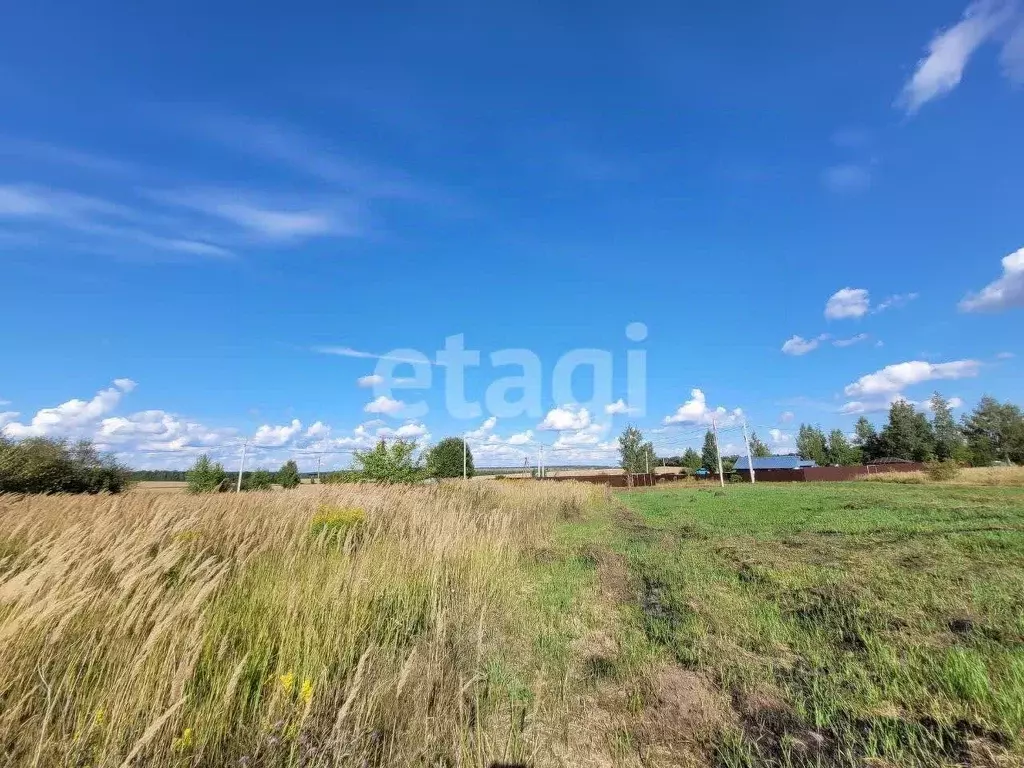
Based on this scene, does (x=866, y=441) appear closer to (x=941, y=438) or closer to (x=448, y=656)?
(x=941, y=438)

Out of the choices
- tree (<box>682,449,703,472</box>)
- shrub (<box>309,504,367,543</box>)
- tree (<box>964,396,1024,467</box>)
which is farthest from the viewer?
tree (<box>682,449,703,472</box>)

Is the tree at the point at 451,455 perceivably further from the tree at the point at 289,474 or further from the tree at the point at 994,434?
the tree at the point at 994,434

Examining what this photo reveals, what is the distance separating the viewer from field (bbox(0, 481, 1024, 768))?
7.82ft

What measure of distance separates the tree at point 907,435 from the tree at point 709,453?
29.6 meters

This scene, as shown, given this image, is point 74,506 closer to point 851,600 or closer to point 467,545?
point 467,545

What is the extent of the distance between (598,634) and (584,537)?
8.99 meters

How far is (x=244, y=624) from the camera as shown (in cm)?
338

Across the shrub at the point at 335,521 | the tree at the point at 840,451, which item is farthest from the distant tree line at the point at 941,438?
the shrub at the point at 335,521

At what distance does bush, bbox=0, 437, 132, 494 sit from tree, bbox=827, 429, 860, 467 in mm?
108901

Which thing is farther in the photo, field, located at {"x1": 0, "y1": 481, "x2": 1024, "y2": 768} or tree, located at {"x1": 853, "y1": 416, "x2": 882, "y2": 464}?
tree, located at {"x1": 853, "y1": 416, "x2": 882, "y2": 464}

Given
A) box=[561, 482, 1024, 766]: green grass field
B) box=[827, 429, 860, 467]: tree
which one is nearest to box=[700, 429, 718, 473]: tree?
box=[827, 429, 860, 467]: tree

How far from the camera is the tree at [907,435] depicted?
251 ft

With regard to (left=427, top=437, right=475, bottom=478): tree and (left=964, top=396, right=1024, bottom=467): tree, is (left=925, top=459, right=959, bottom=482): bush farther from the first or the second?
(left=427, top=437, right=475, bottom=478): tree

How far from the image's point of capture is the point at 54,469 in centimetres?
2150
